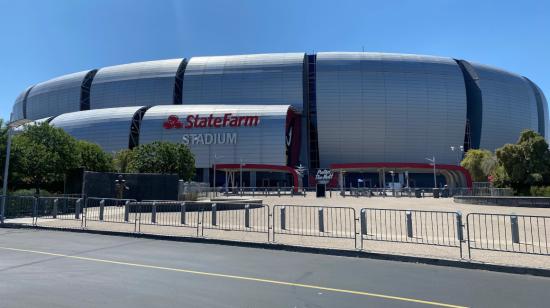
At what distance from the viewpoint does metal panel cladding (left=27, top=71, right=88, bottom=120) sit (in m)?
102

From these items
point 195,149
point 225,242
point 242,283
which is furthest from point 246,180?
point 242,283

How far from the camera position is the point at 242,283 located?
280 inches

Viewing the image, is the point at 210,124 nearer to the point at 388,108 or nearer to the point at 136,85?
the point at 136,85

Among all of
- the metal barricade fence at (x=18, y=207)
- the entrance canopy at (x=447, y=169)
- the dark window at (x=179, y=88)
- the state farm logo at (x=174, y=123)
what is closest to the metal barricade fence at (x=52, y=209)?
the metal barricade fence at (x=18, y=207)

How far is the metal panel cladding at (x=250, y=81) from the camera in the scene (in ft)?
294

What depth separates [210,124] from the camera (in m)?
81.9

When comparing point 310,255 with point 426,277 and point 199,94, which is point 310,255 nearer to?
point 426,277

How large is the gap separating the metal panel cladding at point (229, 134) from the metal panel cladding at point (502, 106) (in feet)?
148

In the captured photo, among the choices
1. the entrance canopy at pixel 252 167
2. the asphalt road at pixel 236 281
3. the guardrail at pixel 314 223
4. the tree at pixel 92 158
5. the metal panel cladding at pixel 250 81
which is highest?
the metal panel cladding at pixel 250 81

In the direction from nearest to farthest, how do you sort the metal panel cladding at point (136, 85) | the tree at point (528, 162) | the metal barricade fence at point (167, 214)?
the metal barricade fence at point (167, 214), the tree at point (528, 162), the metal panel cladding at point (136, 85)

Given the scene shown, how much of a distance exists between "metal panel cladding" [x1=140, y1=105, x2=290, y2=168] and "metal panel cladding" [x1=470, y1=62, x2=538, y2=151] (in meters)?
45.0

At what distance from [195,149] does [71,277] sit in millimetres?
75475

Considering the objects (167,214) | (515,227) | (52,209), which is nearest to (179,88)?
(52,209)

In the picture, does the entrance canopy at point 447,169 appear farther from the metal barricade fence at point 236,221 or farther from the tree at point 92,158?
the metal barricade fence at point 236,221
